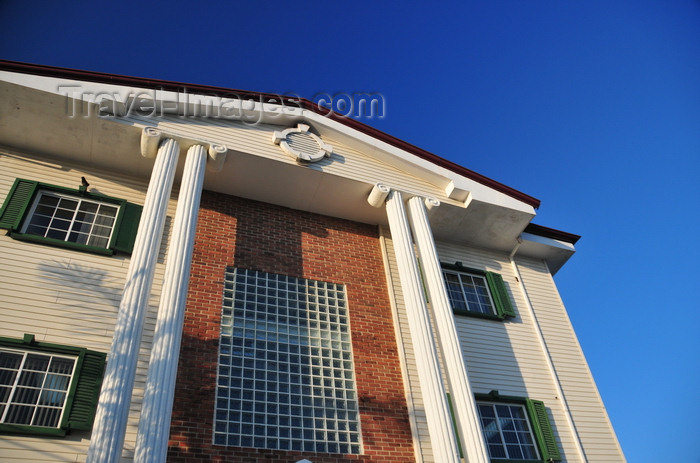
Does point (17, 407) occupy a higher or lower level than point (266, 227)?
lower

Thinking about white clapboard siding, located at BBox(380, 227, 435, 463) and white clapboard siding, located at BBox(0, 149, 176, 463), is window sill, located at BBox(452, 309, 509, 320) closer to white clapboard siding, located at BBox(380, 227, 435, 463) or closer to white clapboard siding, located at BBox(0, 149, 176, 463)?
white clapboard siding, located at BBox(380, 227, 435, 463)

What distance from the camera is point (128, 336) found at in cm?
839

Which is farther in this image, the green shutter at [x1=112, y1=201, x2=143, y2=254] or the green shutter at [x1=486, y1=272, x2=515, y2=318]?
the green shutter at [x1=486, y1=272, x2=515, y2=318]

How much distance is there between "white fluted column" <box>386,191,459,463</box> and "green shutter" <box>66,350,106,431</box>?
18.5 feet

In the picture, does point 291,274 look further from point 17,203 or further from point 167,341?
point 17,203

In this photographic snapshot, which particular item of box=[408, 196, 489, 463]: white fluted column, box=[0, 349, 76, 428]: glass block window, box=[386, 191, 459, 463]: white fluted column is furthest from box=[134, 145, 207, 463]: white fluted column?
box=[408, 196, 489, 463]: white fluted column

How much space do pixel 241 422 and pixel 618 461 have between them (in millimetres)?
8650

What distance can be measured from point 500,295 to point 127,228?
9178mm

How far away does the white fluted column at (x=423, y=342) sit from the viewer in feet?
31.8

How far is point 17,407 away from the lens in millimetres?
8539

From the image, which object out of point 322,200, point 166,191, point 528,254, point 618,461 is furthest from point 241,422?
point 528,254

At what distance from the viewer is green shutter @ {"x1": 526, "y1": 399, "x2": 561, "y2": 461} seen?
11.8 meters

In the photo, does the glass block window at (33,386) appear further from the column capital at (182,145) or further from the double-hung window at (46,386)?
the column capital at (182,145)

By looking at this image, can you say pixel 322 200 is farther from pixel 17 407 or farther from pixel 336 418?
pixel 17 407
